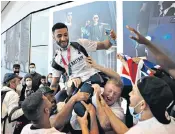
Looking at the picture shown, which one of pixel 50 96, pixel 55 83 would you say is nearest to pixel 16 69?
pixel 55 83

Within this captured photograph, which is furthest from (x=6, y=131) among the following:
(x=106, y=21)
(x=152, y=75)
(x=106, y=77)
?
(x=152, y=75)

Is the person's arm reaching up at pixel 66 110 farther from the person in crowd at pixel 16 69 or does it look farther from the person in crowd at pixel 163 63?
the person in crowd at pixel 16 69

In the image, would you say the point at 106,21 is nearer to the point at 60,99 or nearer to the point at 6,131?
the point at 60,99

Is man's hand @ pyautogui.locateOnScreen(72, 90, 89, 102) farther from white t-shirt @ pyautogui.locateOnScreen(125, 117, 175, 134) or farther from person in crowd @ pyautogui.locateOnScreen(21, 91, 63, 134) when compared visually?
white t-shirt @ pyautogui.locateOnScreen(125, 117, 175, 134)

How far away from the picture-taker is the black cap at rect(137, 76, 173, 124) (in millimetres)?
1094

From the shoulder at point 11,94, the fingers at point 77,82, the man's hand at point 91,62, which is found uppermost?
the man's hand at point 91,62

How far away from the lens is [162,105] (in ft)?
3.61

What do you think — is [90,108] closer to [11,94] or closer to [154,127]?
[154,127]

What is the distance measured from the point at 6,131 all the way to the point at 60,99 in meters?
0.65

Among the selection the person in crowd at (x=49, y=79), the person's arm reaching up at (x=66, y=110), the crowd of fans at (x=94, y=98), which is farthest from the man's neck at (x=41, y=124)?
the person in crowd at (x=49, y=79)

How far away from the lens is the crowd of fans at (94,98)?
3.71 feet

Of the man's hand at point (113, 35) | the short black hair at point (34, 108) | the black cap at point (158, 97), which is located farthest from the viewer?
the man's hand at point (113, 35)

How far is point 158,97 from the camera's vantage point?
1.09m

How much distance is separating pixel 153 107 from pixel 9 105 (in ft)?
3.85
